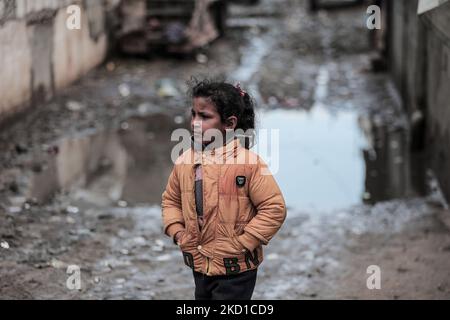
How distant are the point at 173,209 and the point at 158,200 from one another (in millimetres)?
3503

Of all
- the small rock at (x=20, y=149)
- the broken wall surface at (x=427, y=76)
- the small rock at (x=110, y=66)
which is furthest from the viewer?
the small rock at (x=110, y=66)

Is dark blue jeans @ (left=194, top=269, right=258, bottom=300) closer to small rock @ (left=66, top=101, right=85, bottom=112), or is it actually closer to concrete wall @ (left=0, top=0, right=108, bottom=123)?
concrete wall @ (left=0, top=0, right=108, bottom=123)

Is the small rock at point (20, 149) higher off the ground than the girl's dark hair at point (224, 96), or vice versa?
the girl's dark hair at point (224, 96)

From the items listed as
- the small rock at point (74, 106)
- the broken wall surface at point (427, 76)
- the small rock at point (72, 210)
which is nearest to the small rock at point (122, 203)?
the small rock at point (72, 210)

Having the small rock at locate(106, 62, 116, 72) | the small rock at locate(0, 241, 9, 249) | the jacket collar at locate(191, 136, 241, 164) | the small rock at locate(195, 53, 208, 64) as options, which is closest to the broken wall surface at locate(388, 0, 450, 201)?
the jacket collar at locate(191, 136, 241, 164)

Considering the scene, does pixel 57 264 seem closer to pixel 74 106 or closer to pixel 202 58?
pixel 74 106

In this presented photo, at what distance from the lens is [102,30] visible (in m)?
12.0

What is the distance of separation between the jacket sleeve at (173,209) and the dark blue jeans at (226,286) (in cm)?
21

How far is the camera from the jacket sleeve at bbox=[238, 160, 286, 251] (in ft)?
10.5

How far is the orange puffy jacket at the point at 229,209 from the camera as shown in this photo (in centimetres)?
319

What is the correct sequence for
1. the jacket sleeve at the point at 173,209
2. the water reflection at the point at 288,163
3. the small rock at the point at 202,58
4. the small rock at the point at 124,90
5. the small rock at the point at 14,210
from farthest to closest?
the small rock at the point at 202,58 → the small rock at the point at 124,90 → the water reflection at the point at 288,163 → the small rock at the point at 14,210 → the jacket sleeve at the point at 173,209

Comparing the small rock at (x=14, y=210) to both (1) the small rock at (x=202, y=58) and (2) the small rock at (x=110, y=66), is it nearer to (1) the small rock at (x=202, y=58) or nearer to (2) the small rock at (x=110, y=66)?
(2) the small rock at (x=110, y=66)

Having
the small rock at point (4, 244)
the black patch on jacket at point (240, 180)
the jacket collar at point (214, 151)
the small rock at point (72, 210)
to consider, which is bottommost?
the small rock at point (72, 210)

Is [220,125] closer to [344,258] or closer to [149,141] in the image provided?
[344,258]
